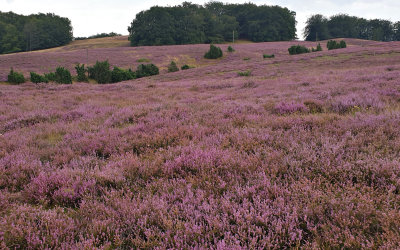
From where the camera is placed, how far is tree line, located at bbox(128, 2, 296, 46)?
293ft

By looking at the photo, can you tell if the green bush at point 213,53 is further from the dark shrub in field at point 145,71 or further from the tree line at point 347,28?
the tree line at point 347,28

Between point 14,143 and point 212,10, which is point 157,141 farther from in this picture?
point 212,10

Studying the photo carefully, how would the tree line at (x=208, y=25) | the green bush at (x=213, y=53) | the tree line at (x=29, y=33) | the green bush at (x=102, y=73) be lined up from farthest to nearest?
the tree line at (x=208, y=25), the tree line at (x=29, y=33), the green bush at (x=213, y=53), the green bush at (x=102, y=73)

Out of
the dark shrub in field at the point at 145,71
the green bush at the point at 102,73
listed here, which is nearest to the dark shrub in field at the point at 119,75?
the green bush at the point at 102,73

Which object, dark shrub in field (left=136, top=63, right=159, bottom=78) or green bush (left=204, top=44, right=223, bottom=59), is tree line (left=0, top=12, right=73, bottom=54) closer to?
dark shrub in field (left=136, top=63, right=159, bottom=78)

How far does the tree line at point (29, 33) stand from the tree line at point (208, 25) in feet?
123

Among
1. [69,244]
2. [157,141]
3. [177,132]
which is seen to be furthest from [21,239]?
[177,132]

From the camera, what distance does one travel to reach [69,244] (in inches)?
95.4

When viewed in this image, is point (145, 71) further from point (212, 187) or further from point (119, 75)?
point (212, 187)

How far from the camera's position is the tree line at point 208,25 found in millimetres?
89250

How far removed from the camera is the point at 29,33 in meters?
90.2

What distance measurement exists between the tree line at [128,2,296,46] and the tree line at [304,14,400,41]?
13.1 meters

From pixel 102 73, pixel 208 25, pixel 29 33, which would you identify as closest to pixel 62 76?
pixel 102 73

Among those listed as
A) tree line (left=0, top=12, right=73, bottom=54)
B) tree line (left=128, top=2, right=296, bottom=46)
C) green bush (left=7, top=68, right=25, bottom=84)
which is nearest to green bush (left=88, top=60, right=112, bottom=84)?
green bush (left=7, top=68, right=25, bottom=84)
